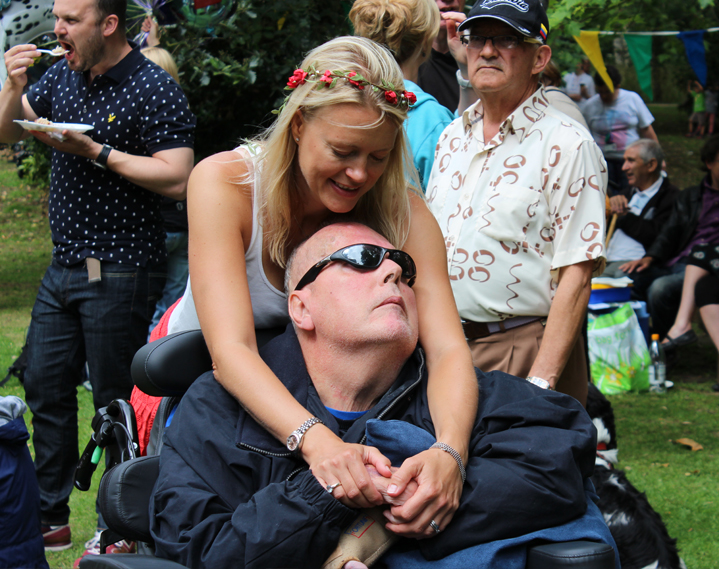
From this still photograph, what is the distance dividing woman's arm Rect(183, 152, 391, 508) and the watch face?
1 centimetres

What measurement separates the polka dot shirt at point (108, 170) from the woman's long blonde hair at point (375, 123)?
1.10 meters

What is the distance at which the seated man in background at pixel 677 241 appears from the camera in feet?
21.1

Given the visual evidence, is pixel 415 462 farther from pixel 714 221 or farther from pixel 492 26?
pixel 714 221

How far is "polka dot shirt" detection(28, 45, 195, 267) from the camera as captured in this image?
3.19 metres

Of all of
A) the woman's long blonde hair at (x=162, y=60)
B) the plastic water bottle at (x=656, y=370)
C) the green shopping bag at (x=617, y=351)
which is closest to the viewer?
the woman's long blonde hair at (x=162, y=60)

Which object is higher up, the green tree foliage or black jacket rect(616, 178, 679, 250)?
the green tree foliage

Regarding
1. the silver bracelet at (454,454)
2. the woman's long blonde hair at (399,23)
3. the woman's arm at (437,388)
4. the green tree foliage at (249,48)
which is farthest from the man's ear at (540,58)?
the green tree foliage at (249,48)

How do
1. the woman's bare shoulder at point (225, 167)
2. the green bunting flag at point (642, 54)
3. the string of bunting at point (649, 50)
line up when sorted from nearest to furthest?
the woman's bare shoulder at point (225, 167) → the string of bunting at point (649, 50) → the green bunting flag at point (642, 54)

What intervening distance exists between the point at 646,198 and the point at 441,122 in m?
4.30

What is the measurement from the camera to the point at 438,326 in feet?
7.01

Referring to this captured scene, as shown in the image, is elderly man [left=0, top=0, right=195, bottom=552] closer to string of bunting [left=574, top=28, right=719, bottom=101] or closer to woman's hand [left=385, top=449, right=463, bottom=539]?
woman's hand [left=385, top=449, right=463, bottom=539]

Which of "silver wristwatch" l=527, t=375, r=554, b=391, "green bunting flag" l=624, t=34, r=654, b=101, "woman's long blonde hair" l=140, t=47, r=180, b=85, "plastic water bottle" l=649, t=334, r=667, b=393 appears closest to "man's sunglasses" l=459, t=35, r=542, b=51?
"silver wristwatch" l=527, t=375, r=554, b=391

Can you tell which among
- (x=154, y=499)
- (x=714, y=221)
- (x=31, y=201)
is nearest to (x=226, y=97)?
(x=714, y=221)

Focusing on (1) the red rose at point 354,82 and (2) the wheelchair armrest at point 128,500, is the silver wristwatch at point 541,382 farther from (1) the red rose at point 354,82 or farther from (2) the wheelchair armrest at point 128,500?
(2) the wheelchair armrest at point 128,500
